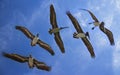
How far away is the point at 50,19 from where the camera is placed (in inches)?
331

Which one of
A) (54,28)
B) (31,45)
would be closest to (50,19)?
(54,28)

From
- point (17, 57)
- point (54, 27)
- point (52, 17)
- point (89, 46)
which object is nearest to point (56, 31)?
point (54, 27)

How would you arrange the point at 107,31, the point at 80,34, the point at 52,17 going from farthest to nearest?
the point at 80,34, the point at 52,17, the point at 107,31

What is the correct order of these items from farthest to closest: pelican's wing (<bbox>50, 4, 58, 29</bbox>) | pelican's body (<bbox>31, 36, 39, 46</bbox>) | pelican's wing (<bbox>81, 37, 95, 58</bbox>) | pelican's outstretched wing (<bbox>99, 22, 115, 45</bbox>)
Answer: pelican's body (<bbox>31, 36, 39, 46</bbox>), pelican's wing (<bbox>81, 37, 95, 58</bbox>), pelican's wing (<bbox>50, 4, 58, 29</bbox>), pelican's outstretched wing (<bbox>99, 22, 115, 45</bbox>)

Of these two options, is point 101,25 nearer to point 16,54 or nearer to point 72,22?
point 72,22

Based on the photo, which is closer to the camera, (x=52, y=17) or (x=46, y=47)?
(x=52, y=17)

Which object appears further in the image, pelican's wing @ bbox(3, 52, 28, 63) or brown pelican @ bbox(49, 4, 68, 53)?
pelican's wing @ bbox(3, 52, 28, 63)

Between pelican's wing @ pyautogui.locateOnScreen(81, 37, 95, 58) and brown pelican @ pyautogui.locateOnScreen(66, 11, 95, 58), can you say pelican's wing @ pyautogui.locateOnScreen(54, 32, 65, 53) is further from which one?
pelican's wing @ pyautogui.locateOnScreen(81, 37, 95, 58)

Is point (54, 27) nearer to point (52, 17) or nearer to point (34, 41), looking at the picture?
point (52, 17)

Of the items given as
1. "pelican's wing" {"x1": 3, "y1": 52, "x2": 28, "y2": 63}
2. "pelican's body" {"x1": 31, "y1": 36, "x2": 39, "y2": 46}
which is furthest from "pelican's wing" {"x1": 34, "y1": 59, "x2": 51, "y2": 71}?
"pelican's body" {"x1": 31, "y1": 36, "x2": 39, "y2": 46}

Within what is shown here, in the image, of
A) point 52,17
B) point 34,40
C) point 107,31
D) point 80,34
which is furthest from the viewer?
point 34,40

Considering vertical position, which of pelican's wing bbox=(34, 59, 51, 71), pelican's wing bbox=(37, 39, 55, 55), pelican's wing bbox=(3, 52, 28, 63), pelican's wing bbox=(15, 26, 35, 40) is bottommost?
pelican's wing bbox=(34, 59, 51, 71)

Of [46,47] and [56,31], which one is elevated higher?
[56,31]

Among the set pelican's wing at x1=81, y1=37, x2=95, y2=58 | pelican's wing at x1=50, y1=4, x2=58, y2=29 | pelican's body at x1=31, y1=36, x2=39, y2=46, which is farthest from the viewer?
pelican's body at x1=31, y1=36, x2=39, y2=46
